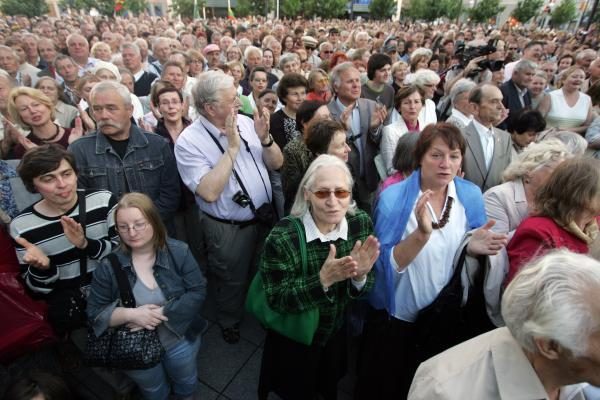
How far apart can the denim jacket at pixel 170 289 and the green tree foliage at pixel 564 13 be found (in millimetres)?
45422

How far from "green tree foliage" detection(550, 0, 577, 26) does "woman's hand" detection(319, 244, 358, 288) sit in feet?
148

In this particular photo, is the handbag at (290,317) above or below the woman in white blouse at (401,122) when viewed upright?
below

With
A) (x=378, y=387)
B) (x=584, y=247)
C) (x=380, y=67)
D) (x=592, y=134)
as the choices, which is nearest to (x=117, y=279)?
(x=378, y=387)

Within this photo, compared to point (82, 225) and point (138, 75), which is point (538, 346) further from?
point (138, 75)

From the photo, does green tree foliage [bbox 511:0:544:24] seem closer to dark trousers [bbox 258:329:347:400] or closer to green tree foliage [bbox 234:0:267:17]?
green tree foliage [bbox 234:0:267:17]

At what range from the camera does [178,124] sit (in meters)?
3.53

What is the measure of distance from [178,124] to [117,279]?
2.03 metres

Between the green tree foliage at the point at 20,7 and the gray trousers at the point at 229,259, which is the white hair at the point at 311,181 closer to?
the gray trousers at the point at 229,259

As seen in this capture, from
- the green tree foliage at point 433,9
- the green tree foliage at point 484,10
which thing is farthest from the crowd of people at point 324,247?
the green tree foliage at point 433,9

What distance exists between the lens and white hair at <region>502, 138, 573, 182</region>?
7.43ft

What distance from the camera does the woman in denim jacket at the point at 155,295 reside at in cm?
196

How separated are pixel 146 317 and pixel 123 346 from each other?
0.69 ft

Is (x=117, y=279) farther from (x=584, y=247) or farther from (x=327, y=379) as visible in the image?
(x=584, y=247)

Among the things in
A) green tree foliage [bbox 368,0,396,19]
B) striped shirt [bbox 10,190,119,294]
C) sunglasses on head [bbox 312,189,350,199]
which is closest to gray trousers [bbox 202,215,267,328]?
striped shirt [bbox 10,190,119,294]
